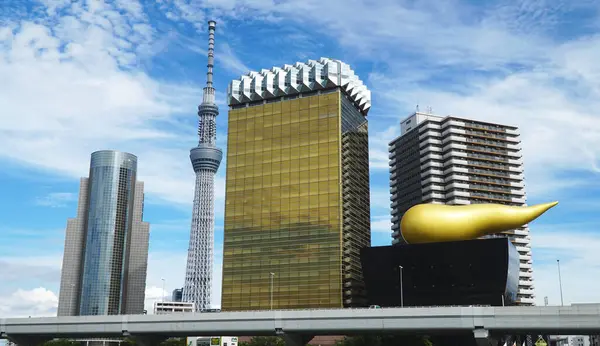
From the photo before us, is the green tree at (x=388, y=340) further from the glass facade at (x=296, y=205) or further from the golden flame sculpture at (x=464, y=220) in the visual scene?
the glass facade at (x=296, y=205)

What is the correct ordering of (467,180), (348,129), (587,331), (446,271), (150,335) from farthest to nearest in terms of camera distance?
1. (467,180)
2. (348,129)
3. (446,271)
4. (150,335)
5. (587,331)

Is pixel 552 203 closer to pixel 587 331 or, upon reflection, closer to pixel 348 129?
pixel 587 331

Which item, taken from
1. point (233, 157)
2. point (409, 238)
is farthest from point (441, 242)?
point (233, 157)

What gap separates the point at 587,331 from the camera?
68.1 meters

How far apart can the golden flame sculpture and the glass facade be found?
3080 centimetres

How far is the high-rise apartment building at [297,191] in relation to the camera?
128000 millimetres

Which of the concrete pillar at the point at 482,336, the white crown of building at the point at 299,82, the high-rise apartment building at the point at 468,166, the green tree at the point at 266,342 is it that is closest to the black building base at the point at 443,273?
the green tree at the point at 266,342

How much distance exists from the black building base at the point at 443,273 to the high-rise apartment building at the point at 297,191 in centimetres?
1962

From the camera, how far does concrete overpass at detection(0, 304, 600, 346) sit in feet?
223

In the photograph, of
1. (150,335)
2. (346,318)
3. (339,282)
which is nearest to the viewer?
(346,318)

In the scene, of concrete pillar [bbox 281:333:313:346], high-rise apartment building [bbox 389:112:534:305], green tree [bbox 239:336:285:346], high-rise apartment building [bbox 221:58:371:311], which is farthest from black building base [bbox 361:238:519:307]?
high-rise apartment building [bbox 389:112:534:305]

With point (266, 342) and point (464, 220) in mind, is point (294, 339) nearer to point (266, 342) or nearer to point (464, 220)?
point (266, 342)

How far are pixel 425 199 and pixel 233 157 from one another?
2560 inches

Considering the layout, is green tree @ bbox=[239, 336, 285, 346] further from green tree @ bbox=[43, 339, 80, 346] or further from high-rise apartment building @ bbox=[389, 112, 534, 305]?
high-rise apartment building @ bbox=[389, 112, 534, 305]
